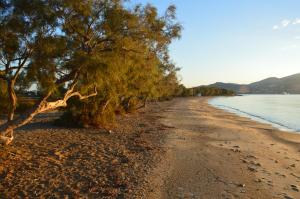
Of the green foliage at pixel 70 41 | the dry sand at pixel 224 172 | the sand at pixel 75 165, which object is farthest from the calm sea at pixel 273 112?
the green foliage at pixel 70 41

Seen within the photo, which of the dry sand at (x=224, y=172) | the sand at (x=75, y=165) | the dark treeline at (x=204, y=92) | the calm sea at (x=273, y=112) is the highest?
the dark treeline at (x=204, y=92)

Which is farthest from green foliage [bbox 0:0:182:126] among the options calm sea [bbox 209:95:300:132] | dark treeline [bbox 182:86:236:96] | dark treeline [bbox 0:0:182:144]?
dark treeline [bbox 182:86:236:96]

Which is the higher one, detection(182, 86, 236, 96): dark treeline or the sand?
detection(182, 86, 236, 96): dark treeline

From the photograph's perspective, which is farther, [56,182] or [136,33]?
[136,33]

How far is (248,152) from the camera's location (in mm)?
13875

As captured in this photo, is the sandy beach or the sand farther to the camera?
the sandy beach

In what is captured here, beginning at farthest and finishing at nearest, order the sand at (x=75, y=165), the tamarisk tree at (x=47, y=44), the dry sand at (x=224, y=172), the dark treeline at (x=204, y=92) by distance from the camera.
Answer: the dark treeline at (x=204, y=92) → the tamarisk tree at (x=47, y=44) → the dry sand at (x=224, y=172) → the sand at (x=75, y=165)

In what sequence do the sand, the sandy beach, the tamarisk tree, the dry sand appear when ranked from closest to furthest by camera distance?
the sand, the sandy beach, the dry sand, the tamarisk tree

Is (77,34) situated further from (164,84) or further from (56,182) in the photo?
(164,84)

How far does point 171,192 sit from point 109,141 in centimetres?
715

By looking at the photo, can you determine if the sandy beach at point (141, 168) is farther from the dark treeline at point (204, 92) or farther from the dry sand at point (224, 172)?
the dark treeline at point (204, 92)

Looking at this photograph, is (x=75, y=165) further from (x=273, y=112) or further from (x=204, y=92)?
(x=204, y=92)

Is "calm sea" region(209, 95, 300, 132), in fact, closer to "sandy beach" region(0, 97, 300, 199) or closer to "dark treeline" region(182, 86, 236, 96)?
"sandy beach" region(0, 97, 300, 199)

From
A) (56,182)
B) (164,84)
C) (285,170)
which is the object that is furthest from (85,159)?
(164,84)
